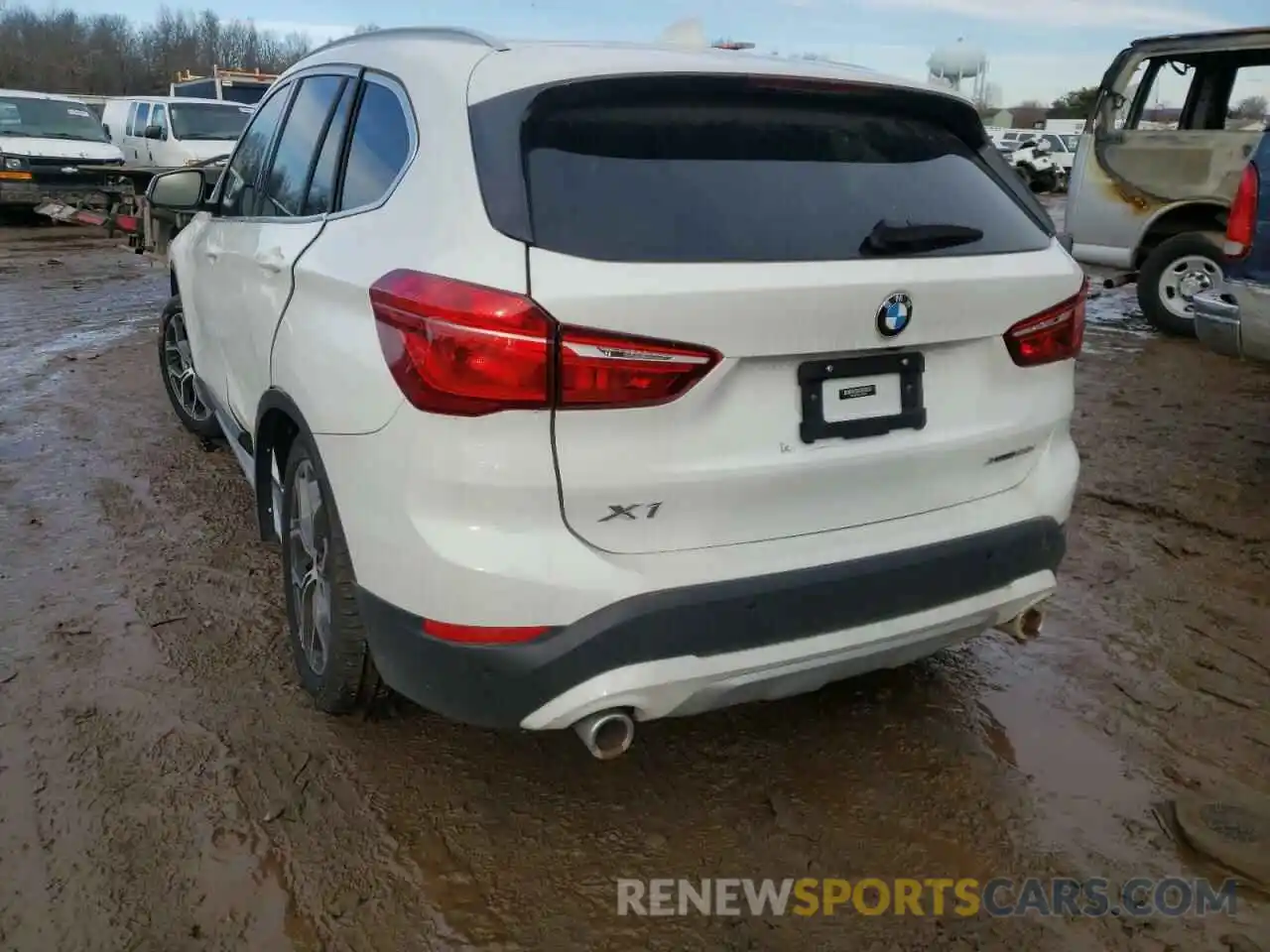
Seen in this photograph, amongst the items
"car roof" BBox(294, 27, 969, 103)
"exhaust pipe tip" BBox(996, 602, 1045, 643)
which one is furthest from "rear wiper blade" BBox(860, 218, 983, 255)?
"exhaust pipe tip" BBox(996, 602, 1045, 643)

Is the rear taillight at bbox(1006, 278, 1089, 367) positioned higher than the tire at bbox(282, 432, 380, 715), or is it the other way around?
the rear taillight at bbox(1006, 278, 1089, 367)

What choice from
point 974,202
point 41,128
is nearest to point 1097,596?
point 974,202

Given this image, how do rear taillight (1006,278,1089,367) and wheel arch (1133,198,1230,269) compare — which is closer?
rear taillight (1006,278,1089,367)

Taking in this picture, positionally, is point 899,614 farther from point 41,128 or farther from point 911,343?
point 41,128

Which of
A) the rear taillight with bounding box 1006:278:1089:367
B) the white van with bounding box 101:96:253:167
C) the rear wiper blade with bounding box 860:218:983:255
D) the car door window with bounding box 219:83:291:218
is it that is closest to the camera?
the rear wiper blade with bounding box 860:218:983:255

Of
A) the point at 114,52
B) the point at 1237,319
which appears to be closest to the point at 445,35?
the point at 1237,319

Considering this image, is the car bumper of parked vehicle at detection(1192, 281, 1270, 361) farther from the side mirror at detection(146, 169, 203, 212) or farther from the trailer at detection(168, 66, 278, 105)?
the trailer at detection(168, 66, 278, 105)

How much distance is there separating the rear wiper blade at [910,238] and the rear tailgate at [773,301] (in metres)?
0.01

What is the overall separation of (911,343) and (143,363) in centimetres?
653

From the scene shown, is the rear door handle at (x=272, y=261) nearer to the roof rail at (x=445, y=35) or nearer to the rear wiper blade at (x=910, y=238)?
the roof rail at (x=445, y=35)

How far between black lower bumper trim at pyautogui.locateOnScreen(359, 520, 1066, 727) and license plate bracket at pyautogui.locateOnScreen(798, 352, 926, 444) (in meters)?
0.29

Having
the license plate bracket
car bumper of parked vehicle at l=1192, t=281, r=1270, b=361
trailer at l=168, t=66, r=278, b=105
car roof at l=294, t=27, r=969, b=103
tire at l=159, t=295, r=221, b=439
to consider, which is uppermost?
trailer at l=168, t=66, r=278, b=105

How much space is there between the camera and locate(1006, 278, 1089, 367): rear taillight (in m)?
2.64

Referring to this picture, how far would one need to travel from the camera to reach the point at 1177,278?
29.5ft
